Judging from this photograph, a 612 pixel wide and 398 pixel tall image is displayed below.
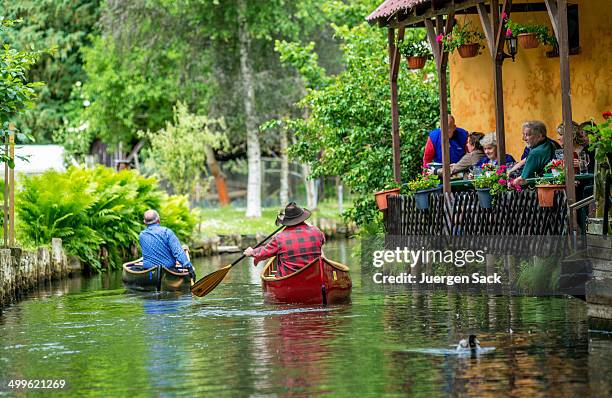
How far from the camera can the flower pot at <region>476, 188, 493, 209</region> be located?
21.3m

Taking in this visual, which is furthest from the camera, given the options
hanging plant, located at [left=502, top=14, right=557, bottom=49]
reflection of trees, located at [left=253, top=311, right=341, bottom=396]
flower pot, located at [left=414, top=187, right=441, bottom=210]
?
flower pot, located at [left=414, top=187, right=441, bottom=210]

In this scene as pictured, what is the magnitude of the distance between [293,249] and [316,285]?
0.84 meters

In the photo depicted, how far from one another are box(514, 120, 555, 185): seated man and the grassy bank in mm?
19985

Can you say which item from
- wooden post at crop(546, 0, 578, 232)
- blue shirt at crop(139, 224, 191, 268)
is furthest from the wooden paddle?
wooden post at crop(546, 0, 578, 232)

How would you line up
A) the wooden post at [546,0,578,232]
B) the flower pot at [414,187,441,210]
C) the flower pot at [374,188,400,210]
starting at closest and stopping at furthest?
the wooden post at [546,0,578,232] → the flower pot at [414,187,441,210] → the flower pot at [374,188,400,210]

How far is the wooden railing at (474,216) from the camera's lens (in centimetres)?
1984

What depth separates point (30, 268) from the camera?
2825cm

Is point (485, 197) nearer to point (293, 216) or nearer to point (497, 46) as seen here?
point (497, 46)

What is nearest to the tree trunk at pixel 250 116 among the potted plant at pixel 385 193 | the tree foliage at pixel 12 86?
the potted plant at pixel 385 193

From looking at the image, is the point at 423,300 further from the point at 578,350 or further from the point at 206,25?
the point at 206,25

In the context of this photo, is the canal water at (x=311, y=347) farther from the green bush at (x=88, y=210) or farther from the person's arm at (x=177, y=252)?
the green bush at (x=88, y=210)

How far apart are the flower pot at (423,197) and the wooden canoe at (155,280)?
564cm

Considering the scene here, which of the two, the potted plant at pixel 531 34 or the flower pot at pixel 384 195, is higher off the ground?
the potted plant at pixel 531 34

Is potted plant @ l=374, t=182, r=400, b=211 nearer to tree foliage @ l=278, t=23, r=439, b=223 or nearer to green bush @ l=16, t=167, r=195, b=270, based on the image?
tree foliage @ l=278, t=23, r=439, b=223
